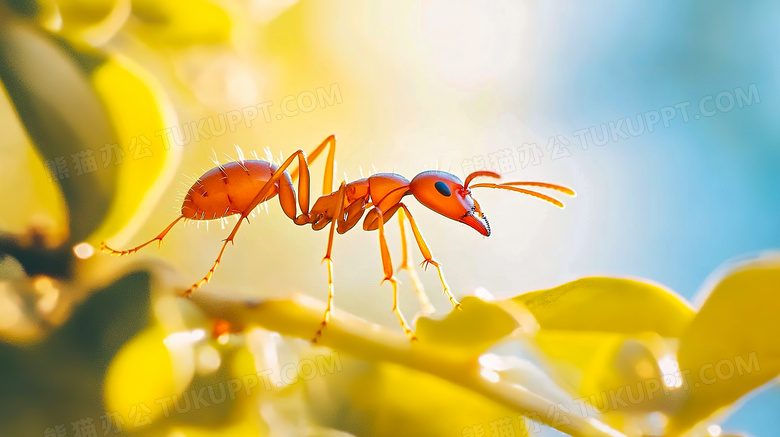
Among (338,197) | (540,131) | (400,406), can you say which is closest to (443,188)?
(338,197)

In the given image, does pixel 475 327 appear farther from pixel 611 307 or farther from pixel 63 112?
pixel 63 112

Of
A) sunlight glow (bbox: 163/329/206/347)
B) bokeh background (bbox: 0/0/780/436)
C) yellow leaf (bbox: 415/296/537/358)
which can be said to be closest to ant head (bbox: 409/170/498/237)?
bokeh background (bbox: 0/0/780/436)

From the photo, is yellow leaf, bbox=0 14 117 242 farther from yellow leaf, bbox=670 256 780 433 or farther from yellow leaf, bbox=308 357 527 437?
yellow leaf, bbox=670 256 780 433

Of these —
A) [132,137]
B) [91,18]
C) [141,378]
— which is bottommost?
[141,378]

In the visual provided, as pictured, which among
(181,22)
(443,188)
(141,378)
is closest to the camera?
(141,378)

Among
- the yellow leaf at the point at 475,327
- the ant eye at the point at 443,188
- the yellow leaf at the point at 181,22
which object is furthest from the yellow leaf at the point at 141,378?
the ant eye at the point at 443,188

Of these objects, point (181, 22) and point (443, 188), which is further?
point (443, 188)
